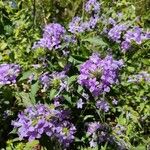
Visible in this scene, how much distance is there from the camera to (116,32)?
2.62 metres

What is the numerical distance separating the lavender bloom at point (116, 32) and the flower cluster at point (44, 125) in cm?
57

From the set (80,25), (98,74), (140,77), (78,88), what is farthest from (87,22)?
(98,74)

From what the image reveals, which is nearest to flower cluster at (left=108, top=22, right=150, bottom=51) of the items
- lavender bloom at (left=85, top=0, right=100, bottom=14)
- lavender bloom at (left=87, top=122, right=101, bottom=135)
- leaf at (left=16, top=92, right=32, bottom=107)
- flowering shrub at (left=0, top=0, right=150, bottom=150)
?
flowering shrub at (left=0, top=0, right=150, bottom=150)

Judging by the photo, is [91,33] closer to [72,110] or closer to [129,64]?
[129,64]

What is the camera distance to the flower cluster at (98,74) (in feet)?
7.08

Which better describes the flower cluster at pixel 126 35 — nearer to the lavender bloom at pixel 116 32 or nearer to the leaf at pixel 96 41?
the lavender bloom at pixel 116 32

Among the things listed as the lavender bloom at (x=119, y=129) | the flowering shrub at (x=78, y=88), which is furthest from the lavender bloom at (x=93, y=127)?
the lavender bloom at (x=119, y=129)

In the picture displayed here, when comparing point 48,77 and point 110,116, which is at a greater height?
point 48,77

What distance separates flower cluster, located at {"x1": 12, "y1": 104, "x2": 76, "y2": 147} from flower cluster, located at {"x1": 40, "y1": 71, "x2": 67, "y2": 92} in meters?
0.11

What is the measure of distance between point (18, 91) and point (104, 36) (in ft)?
1.94

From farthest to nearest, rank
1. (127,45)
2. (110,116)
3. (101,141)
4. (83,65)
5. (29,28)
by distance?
(29,28)
(110,116)
(127,45)
(101,141)
(83,65)

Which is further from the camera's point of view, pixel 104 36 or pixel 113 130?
pixel 104 36

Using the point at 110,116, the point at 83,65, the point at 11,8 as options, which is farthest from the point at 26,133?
the point at 11,8

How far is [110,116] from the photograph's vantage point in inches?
110
